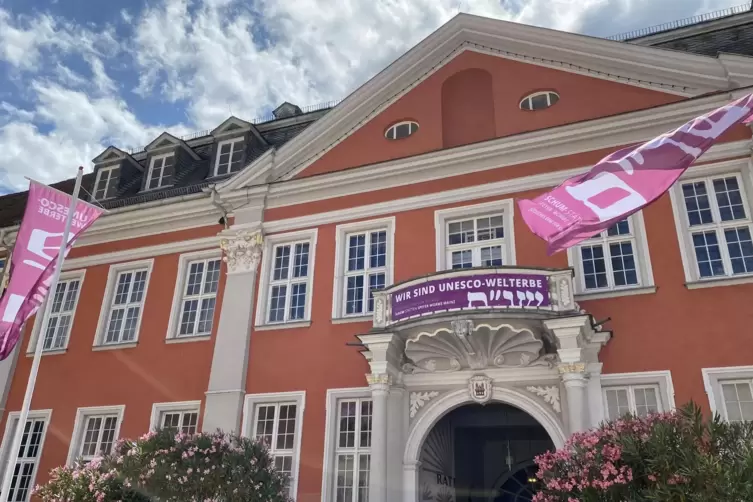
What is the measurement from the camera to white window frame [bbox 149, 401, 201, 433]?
15469 millimetres

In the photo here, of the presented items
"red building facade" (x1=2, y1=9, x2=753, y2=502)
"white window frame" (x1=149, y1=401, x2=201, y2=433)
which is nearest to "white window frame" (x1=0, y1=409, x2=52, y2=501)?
"red building facade" (x1=2, y1=9, x2=753, y2=502)

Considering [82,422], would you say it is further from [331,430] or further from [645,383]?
[645,383]

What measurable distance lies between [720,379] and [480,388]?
435 cm

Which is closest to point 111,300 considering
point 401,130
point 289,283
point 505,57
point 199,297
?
point 199,297

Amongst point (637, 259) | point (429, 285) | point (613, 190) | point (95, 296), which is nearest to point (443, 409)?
point (429, 285)

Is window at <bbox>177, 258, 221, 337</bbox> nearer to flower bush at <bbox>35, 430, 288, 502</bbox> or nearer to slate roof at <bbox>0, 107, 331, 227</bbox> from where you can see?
slate roof at <bbox>0, 107, 331, 227</bbox>

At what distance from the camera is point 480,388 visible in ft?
41.9

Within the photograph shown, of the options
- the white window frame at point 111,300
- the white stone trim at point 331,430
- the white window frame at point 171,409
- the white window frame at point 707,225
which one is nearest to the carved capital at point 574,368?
the white window frame at point 707,225

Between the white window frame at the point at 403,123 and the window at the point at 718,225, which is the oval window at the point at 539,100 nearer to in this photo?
the white window frame at the point at 403,123

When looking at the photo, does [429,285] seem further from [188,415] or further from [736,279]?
[188,415]

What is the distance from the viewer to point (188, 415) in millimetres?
15609

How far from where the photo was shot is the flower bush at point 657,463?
238 inches

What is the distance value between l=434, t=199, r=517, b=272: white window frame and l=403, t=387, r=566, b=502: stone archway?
2832mm

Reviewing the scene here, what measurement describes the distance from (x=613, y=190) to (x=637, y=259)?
3987mm
